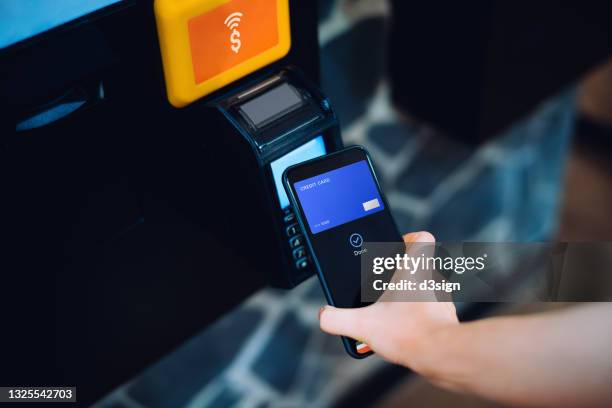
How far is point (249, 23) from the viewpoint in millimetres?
648

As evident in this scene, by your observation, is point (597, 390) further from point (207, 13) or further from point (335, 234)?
point (207, 13)

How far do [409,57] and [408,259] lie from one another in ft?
2.07

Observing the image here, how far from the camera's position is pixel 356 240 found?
717 mm

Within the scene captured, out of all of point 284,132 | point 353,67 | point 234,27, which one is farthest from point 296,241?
point 353,67

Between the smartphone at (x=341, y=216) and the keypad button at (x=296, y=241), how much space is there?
20 millimetres

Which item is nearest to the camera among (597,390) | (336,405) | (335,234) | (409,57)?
(597,390)

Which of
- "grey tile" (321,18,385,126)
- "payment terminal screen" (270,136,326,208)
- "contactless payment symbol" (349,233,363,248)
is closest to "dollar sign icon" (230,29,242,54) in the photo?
"payment terminal screen" (270,136,326,208)

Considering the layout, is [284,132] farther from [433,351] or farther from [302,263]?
[433,351]

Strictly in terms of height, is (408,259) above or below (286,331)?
above

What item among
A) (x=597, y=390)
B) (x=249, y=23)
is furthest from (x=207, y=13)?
(x=597, y=390)

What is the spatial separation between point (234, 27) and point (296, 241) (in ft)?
0.72

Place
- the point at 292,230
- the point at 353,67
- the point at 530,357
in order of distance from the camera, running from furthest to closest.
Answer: the point at 353,67 → the point at 292,230 → the point at 530,357

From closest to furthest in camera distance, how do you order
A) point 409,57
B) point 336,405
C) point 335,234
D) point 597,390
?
point 597,390 < point 335,234 < point 409,57 < point 336,405

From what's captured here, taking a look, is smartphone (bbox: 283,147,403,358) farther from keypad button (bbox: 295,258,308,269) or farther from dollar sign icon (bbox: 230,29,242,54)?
dollar sign icon (bbox: 230,29,242,54)
